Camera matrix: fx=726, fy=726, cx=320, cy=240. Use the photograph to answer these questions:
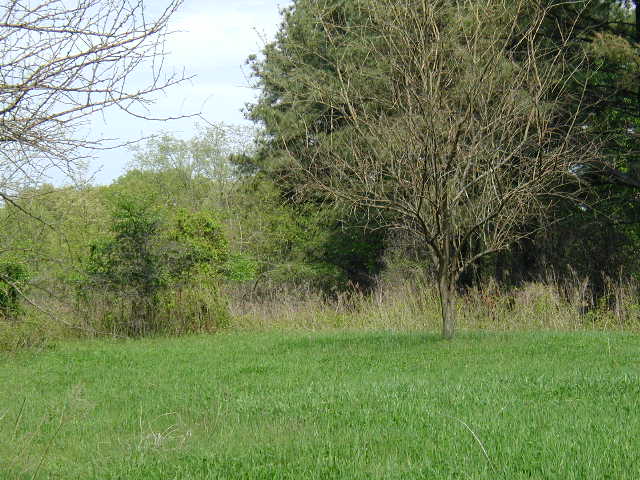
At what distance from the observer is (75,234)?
58.4ft

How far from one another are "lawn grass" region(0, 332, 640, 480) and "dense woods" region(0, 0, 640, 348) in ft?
4.16

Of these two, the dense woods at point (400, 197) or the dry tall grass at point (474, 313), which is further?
the dry tall grass at point (474, 313)

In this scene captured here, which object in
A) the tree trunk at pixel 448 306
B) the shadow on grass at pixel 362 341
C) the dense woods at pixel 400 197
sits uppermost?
the dense woods at pixel 400 197

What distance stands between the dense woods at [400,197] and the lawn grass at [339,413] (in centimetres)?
127

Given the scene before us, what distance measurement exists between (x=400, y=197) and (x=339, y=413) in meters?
6.20

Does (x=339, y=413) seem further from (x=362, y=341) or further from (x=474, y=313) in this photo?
(x=474, y=313)

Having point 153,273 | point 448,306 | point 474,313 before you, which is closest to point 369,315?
point 474,313

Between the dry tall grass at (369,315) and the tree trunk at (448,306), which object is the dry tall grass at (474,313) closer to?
the dry tall grass at (369,315)

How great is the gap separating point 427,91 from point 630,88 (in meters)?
10.5

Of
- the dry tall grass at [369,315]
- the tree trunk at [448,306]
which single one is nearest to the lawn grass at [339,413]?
the tree trunk at [448,306]

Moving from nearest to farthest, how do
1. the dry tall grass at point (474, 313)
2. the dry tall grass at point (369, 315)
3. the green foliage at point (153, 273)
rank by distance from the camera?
1. the dry tall grass at point (369, 315)
2. the dry tall grass at point (474, 313)
3. the green foliage at point (153, 273)

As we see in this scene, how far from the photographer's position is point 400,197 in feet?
41.3

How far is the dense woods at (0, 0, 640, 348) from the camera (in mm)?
12008

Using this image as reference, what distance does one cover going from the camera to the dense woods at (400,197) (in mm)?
12008
